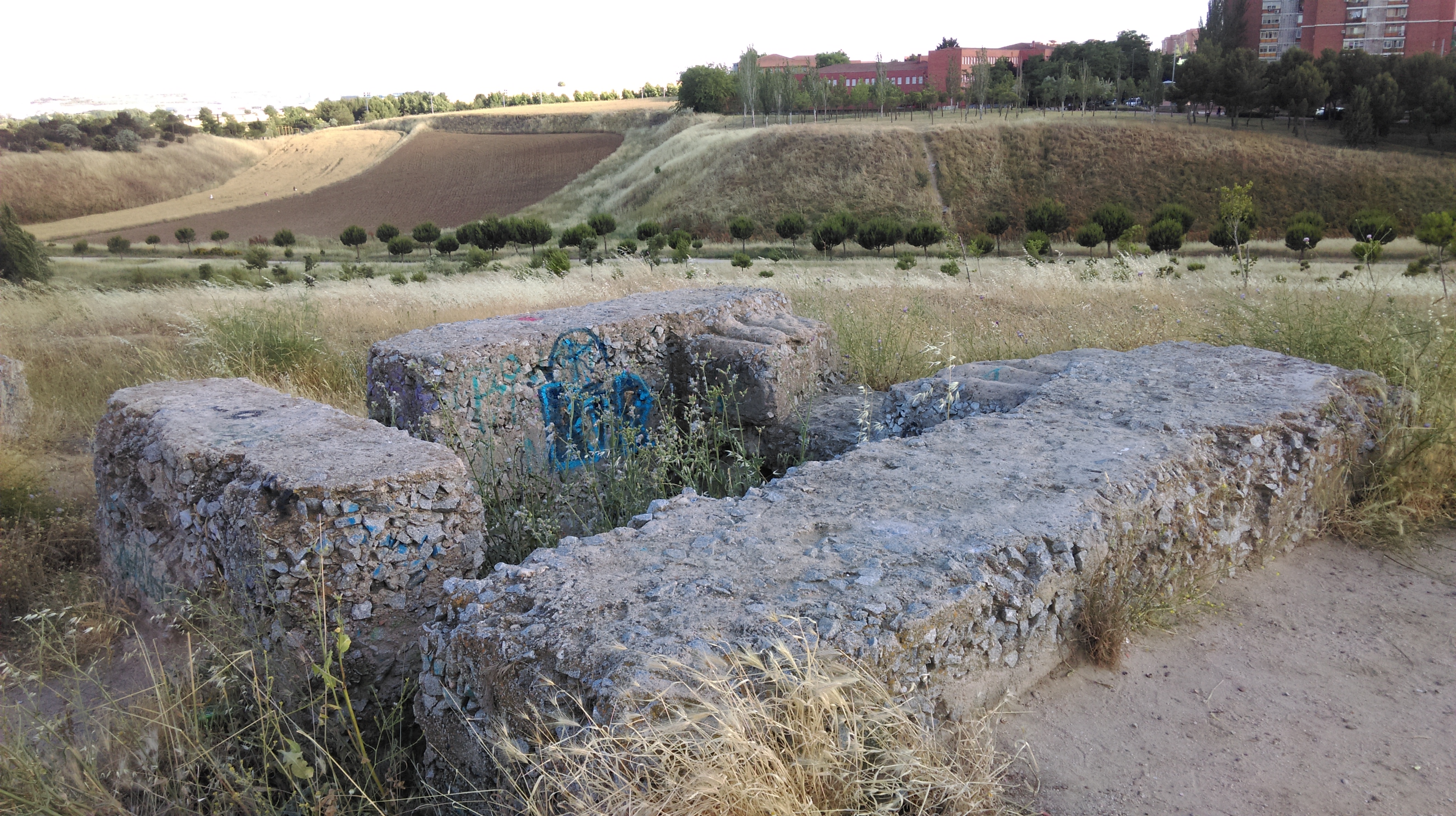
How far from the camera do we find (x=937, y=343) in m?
6.98

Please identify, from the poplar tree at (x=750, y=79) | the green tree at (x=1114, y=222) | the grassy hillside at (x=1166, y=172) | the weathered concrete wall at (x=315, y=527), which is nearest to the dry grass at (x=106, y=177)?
the poplar tree at (x=750, y=79)

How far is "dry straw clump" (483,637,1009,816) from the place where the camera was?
1787 millimetres

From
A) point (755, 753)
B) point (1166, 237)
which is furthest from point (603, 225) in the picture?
point (755, 753)

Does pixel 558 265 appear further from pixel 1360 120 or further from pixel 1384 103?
pixel 1384 103

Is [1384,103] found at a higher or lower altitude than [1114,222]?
higher

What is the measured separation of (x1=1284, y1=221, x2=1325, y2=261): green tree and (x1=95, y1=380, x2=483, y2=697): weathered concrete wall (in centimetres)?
2855

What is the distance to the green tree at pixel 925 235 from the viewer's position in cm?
3344

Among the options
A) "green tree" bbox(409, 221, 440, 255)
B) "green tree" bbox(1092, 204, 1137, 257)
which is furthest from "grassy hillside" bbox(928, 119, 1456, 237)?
"green tree" bbox(409, 221, 440, 255)

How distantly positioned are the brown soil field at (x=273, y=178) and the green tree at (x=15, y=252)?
24.9m

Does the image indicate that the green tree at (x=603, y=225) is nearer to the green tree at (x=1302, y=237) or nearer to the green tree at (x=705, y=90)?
the green tree at (x=1302, y=237)

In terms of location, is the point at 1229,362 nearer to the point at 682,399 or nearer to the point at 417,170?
the point at 682,399

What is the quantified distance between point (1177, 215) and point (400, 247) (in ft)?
108

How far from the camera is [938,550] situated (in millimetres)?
2729

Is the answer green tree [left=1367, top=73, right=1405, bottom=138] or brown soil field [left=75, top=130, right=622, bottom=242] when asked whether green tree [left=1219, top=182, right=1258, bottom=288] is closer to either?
green tree [left=1367, top=73, right=1405, bottom=138]
